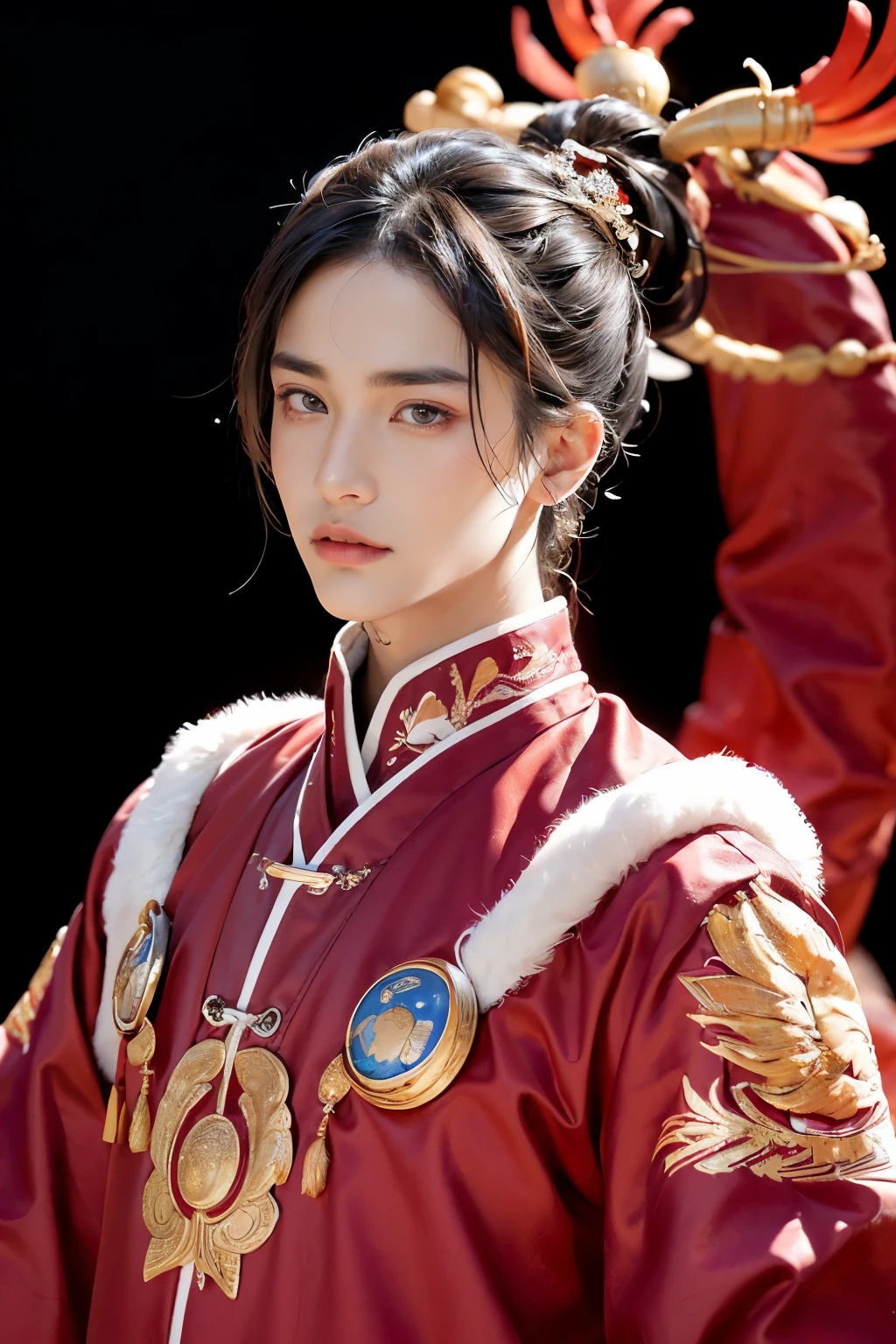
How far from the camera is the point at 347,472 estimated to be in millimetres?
1012

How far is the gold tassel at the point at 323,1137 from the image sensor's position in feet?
Answer: 3.23

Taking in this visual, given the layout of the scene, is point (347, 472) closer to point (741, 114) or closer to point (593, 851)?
point (593, 851)

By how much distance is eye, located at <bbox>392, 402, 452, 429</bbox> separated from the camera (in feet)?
3.39

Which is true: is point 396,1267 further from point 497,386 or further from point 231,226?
point 231,226

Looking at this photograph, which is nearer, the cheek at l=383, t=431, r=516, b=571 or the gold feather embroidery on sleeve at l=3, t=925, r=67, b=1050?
the cheek at l=383, t=431, r=516, b=571

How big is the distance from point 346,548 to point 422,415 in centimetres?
11

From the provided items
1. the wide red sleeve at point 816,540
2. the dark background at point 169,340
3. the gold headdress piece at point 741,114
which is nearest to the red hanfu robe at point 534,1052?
the gold headdress piece at point 741,114

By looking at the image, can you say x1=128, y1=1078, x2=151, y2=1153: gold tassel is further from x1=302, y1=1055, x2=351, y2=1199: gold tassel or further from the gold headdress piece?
the gold headdress piece

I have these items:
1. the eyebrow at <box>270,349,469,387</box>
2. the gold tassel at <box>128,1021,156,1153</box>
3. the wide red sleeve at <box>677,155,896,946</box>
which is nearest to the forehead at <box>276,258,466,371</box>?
the eyebrow at <box>270,349,469,387</box>

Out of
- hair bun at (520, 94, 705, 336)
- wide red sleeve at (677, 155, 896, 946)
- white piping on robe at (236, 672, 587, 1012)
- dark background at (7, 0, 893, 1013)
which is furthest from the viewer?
dark background at (7, 0, 893, 1013)

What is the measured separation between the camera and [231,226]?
230 cm

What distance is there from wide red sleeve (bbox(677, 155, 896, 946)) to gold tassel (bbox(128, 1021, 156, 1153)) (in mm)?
937

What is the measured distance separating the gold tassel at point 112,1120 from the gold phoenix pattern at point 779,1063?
1.50ft

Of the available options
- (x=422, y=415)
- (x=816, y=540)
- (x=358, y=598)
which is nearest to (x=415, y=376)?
(x=422, y=415)
